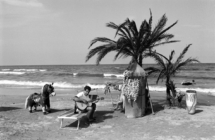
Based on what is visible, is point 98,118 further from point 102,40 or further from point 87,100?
point 102,40

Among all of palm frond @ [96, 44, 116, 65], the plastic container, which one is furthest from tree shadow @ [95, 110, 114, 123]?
the plastic container

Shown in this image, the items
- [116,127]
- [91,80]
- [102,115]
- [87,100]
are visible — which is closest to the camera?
[116,127]

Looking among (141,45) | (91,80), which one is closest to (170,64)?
(141,45)

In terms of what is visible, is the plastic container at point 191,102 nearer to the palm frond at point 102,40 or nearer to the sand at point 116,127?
the sand at point 116,127

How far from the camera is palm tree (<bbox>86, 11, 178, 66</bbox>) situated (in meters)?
9.00

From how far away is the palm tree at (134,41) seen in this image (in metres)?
9.00

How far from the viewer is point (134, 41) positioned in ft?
30.5

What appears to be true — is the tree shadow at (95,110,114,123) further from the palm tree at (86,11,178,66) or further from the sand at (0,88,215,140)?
the palm tree at (86,11,178,66)

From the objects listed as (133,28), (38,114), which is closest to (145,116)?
(133,28)

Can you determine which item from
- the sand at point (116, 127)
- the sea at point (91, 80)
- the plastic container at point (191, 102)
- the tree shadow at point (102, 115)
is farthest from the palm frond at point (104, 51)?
the plastic container at point (191, 102)

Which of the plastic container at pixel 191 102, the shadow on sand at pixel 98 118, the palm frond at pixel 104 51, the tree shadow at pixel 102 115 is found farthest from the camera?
the palm frond at pixel 104 51

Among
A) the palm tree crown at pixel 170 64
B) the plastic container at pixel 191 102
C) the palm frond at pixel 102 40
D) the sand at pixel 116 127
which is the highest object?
the palm frond at pixel 102 40

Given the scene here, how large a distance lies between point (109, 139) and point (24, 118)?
4.22 m

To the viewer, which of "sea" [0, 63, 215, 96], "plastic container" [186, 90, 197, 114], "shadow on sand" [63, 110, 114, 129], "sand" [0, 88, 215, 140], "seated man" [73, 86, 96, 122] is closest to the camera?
"sand" [0, 88, 215, 140]
